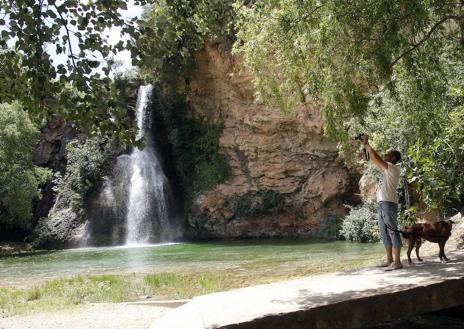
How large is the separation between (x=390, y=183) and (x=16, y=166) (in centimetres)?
2523

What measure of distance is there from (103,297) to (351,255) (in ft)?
27.2

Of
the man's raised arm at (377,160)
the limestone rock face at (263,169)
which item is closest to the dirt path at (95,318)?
the man's raised arm at (377,160)

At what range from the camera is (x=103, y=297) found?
9.23 meters

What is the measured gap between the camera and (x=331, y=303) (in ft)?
15.1

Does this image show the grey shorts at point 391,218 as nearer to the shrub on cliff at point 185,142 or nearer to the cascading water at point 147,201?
the cascading water at point 147,201

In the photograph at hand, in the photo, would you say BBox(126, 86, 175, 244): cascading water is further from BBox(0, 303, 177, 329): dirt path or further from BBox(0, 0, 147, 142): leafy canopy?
BBox(0, 0, 147, 142): leafy canopy

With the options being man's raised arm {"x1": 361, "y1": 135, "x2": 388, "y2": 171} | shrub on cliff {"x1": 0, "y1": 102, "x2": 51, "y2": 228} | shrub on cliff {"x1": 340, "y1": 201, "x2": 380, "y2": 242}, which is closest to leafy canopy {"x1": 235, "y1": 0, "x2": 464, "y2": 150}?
man's raised arm {"x1": 361, "y1": 135, "x2": 388, "y2": 171}

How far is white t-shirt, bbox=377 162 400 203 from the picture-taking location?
20.2 ft

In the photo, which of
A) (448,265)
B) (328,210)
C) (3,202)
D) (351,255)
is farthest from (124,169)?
(448,265)

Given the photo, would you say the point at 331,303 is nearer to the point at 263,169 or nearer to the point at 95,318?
the point at 95,318

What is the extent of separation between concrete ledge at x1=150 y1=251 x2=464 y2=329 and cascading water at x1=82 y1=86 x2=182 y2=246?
71.0ft

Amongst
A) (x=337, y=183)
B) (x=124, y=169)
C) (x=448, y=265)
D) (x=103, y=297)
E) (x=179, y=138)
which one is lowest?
(x=103, y=297)

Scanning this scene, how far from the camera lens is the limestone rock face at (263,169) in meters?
24.6

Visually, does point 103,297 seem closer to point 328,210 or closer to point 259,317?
point 259,317
